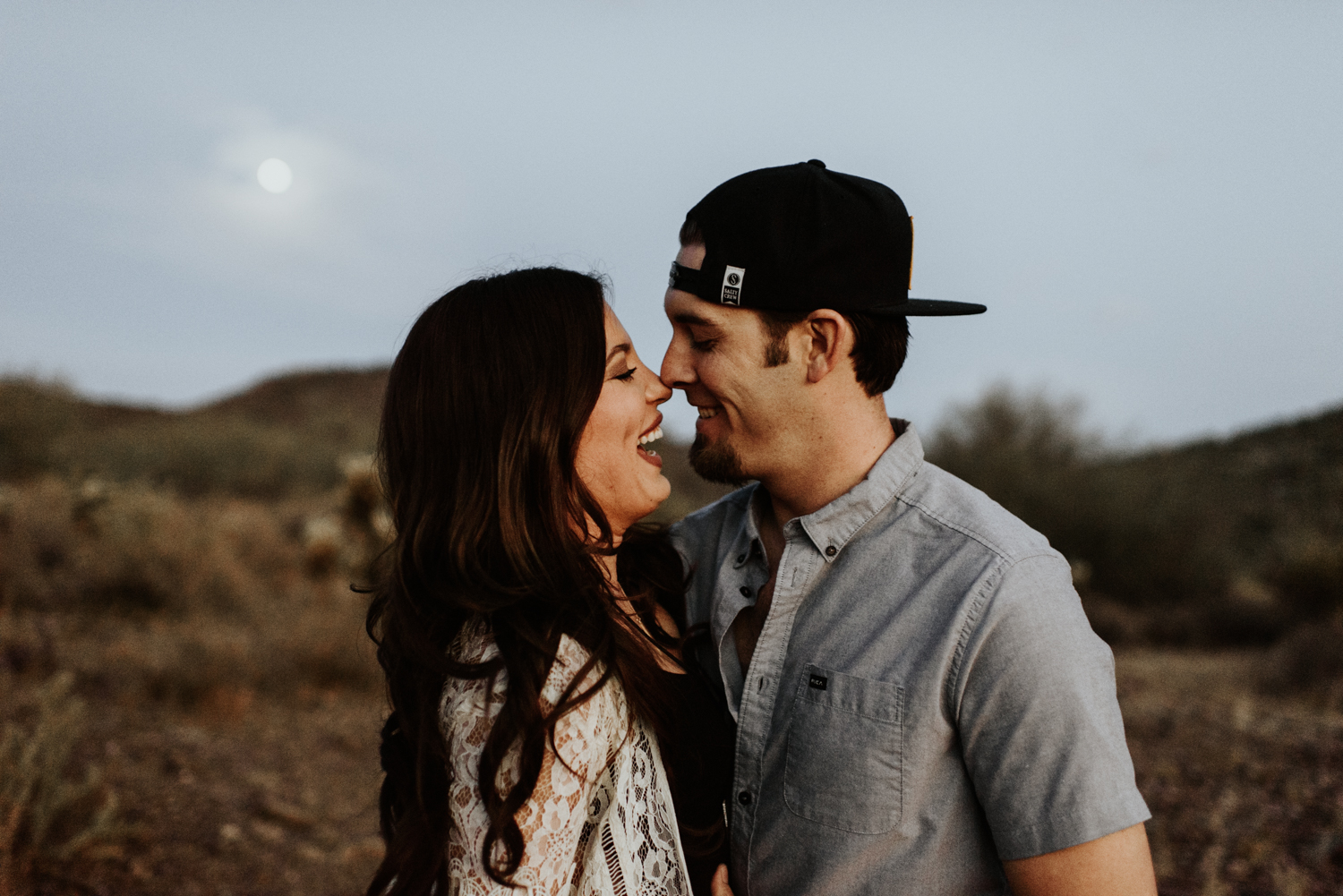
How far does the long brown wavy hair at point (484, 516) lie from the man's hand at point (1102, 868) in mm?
872

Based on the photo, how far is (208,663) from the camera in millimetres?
6578

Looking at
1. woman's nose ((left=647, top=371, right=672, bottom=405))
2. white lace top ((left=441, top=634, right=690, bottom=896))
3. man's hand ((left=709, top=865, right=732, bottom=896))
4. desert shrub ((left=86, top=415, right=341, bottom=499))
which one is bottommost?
desert shrub ((left=86, top=415, right=341, bottom=499))

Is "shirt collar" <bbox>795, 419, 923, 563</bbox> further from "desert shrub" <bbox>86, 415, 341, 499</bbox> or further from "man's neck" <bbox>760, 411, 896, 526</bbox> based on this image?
"desert shrub" <bbox>86, 415, 341, 499</bbox>

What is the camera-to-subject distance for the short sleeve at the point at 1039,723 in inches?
65.0

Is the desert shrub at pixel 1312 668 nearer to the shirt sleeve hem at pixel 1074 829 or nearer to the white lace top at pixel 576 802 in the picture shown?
the shirt sleeve hem at pixel 1074 829

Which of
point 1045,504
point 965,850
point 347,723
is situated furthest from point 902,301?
point 1045,504

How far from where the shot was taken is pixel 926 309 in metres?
2.31

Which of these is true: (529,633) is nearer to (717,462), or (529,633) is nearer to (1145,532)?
(717,462)

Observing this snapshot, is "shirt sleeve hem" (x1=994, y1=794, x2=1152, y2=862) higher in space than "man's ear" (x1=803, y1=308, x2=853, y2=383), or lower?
lower

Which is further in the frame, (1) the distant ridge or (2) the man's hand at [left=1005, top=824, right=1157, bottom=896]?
(1) the distant ridge

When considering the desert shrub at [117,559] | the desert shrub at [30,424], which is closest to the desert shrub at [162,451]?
the desert shrub at [30,424]

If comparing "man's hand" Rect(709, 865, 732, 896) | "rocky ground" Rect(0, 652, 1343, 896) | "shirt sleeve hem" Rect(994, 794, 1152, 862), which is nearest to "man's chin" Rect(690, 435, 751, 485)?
"man's hand" Rect(709, 865, 732, 896)

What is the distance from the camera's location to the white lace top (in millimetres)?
1786

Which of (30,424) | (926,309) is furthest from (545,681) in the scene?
(30,424)
